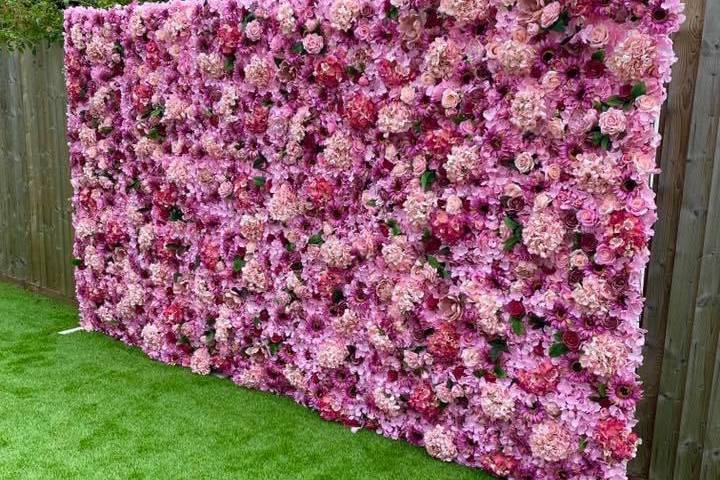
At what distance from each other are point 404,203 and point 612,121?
887 mm

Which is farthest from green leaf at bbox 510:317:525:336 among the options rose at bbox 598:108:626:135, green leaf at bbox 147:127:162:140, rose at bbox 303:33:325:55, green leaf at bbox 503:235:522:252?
green leaf at bbox 147:127:162:140

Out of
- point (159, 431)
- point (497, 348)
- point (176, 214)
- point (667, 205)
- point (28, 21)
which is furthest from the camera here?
point (28, 21)

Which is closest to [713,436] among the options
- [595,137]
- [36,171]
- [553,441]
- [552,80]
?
[553,441]

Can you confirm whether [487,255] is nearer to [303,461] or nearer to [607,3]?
[607,3]

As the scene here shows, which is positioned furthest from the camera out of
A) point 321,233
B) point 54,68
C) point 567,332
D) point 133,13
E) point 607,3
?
point 54,68

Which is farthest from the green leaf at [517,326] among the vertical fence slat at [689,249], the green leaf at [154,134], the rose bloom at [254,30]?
the green leaf at [154,134]

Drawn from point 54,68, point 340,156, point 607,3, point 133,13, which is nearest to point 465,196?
point 340,156

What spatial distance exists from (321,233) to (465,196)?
0.78 meters

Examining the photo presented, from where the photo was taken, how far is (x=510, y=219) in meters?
2.64

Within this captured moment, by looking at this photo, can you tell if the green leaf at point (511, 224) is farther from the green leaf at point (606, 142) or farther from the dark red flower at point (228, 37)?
the dark red flower at point (228, 37)

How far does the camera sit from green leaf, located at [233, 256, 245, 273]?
3.61 meters

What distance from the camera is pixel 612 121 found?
2.35 metres

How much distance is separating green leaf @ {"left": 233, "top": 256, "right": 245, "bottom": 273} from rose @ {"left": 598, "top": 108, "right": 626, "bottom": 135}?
6.30 feet

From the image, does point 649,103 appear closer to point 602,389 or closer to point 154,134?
point 602,389
